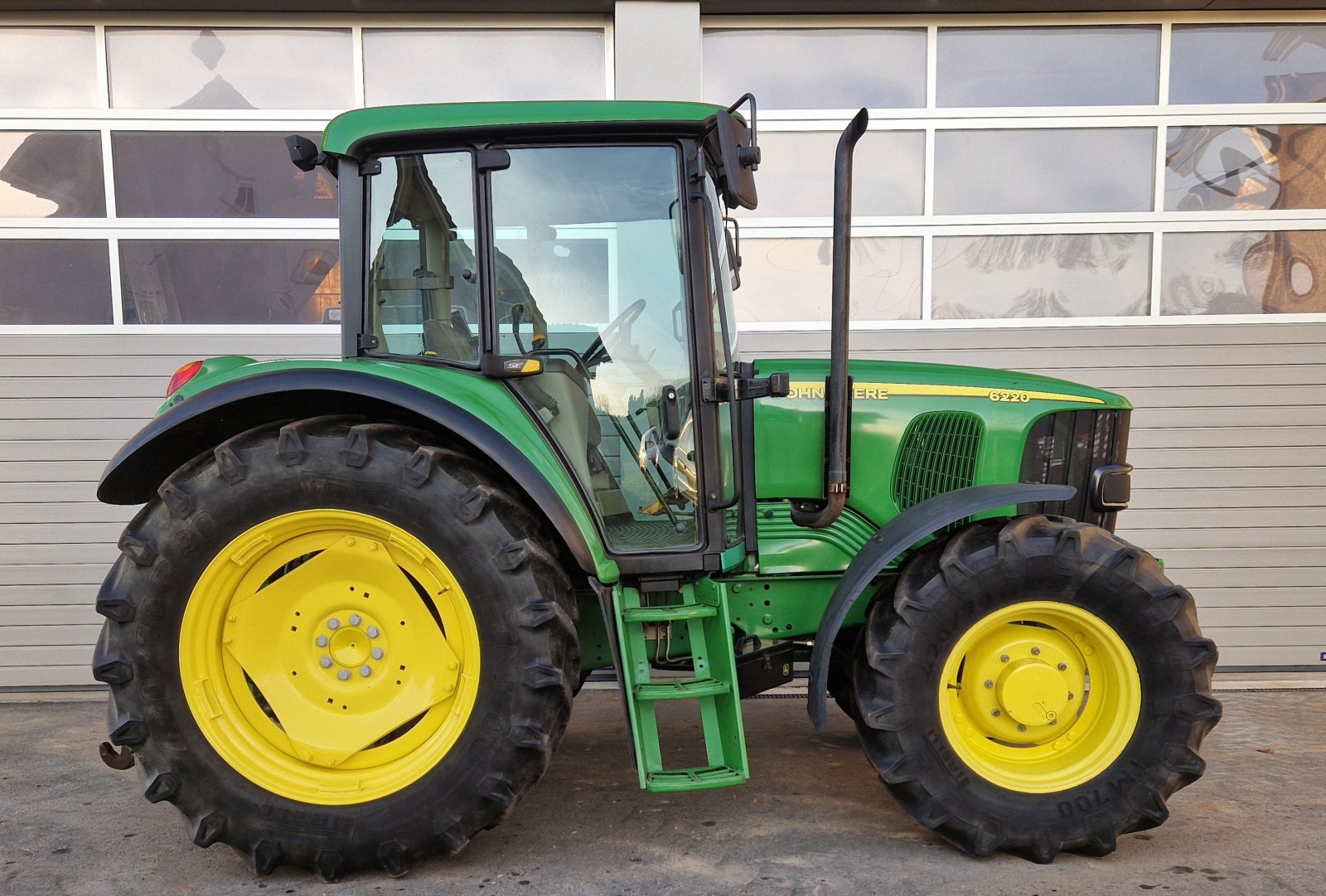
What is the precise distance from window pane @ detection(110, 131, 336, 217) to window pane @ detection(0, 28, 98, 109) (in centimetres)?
34

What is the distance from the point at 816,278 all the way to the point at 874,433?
1.98 meters

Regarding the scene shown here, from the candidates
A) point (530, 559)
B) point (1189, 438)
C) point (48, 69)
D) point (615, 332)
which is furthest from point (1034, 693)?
point (48, 69)

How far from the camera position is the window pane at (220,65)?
4.32m

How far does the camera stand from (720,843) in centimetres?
244

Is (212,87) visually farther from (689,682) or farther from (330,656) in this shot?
(689,682)

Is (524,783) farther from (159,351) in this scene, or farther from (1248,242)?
(1248,242)

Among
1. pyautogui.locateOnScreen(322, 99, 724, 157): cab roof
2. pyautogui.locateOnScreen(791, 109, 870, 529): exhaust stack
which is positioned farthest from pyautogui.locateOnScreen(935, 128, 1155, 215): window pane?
pyautogui.locateOnScreen(322, 99, 724, 157): cab roof

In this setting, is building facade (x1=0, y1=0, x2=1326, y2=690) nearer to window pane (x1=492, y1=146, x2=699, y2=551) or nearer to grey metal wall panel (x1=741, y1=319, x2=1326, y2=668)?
grey metal wall panel (x1=741, y1=319, x2=1326, y2=668)

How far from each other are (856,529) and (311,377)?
173cm

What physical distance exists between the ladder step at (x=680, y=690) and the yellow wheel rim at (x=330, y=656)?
46 cm

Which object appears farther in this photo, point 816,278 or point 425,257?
point 816,278

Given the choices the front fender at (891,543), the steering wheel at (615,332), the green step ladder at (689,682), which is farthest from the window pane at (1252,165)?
the green step ladder at (689,682)

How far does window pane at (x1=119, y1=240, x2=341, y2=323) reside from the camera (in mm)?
4336

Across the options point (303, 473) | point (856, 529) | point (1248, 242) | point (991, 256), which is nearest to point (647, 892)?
point (856, 529)
